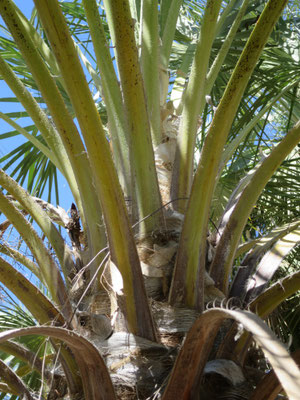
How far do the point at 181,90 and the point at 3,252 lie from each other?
44.1 inches

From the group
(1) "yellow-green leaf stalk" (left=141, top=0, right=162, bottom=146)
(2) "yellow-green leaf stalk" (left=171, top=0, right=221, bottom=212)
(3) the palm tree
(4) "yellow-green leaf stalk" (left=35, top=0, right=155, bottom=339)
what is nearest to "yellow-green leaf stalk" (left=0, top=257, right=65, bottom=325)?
(3) the palm tree

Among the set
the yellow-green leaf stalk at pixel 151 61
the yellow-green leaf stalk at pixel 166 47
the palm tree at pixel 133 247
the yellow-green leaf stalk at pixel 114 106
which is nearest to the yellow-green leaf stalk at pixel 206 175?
the palm tree at pixel 133 247

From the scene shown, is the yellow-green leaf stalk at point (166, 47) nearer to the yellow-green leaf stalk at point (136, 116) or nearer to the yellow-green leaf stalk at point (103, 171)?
the yellow-green leaf stalk at point (136, 116)

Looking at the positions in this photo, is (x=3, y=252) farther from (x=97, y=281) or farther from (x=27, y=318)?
(x=27, y=318)

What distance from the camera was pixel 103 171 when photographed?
1360mm

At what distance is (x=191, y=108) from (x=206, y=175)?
44 cm

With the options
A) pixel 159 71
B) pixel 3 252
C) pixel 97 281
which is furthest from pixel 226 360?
pixel 159 71

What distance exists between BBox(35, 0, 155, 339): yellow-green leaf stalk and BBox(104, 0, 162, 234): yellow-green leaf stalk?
152 millimetres

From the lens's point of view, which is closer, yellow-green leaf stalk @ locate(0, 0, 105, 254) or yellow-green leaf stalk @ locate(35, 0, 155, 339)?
yellow-green leaf stalk @ locate(35, 0, 155, 339)

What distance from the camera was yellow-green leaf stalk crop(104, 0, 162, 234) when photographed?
4.55 feet

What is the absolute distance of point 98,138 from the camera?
135cm

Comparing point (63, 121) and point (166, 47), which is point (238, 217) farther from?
point (166, 47)

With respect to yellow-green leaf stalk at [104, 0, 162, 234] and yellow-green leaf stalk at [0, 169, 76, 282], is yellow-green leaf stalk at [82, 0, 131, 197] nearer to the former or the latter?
yellow-green leaf stalk at [104, 0, 162, 234]

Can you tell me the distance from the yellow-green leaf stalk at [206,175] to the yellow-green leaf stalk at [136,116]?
9.3 inches
